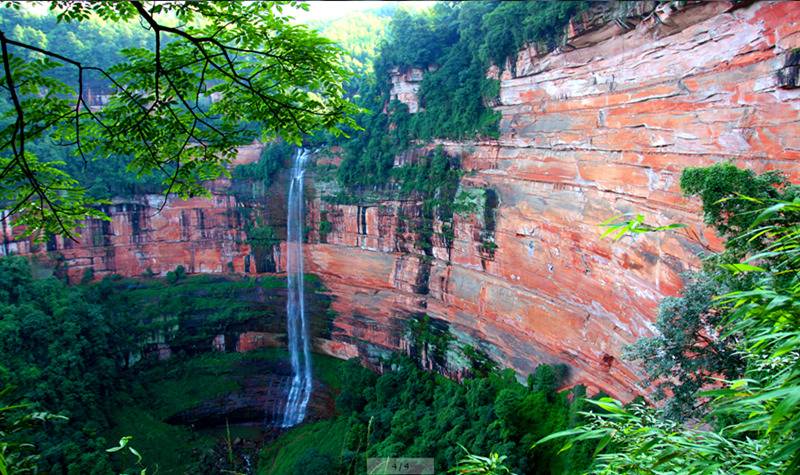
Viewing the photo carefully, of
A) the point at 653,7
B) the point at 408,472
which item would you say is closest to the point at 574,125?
the point at 653,7

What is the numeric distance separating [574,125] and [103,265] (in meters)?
17.9

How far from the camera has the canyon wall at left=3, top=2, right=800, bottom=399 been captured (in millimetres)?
8484

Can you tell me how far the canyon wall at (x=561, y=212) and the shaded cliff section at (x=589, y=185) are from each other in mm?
38

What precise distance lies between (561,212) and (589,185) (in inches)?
41.8

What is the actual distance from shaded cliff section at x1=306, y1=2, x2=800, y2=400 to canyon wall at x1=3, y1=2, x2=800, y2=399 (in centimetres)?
4

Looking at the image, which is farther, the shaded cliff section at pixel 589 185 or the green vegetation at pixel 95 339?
the green vegetation at pixel 95 339

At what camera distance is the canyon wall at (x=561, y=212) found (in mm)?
8484

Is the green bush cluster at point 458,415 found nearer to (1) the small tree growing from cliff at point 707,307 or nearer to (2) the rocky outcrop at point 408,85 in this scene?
(1) the small tree growing from cliff at point 707,307

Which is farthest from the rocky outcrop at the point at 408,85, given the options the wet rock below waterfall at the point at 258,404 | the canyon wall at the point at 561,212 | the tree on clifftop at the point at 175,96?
the tree on clifftop at the point at 175,96

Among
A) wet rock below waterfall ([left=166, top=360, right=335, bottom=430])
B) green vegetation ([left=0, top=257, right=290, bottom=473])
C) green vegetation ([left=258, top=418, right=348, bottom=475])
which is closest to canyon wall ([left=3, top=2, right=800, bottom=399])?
green vegetation ([left=0, top=257, right=290, bottom=473])

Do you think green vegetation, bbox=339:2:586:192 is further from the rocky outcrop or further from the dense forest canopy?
the rocky outcrop

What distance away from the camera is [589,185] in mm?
11805

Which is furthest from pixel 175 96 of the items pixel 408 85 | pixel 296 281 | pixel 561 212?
pixel 296 281

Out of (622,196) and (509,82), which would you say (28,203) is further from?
(509,82)
